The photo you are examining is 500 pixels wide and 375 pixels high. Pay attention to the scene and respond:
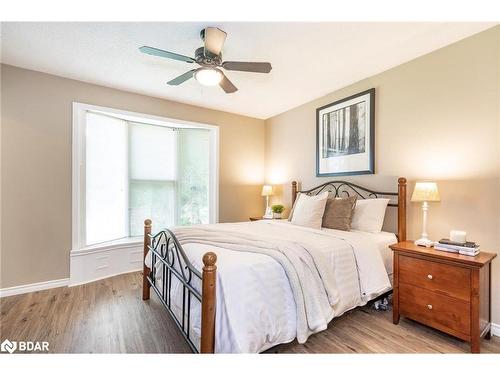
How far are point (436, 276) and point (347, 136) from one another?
75.5 inches

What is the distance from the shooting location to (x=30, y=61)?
260 cm

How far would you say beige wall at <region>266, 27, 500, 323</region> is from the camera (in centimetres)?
199

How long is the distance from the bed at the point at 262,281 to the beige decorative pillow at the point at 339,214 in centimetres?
22

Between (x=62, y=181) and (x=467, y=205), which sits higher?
(x=62, y=181)

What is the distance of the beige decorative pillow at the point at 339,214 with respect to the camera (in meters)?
2.66

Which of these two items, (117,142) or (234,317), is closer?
(234,317)

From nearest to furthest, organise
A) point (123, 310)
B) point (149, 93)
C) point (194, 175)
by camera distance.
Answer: point (123, 310), point (149, 93), point (194, 175)

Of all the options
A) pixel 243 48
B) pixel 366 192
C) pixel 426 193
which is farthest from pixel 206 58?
pixel 366 192

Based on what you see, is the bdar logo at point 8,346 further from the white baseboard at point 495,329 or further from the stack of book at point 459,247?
the white baseboard at point 495,329

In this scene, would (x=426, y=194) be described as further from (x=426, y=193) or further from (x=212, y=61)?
(x=212, y=61)
